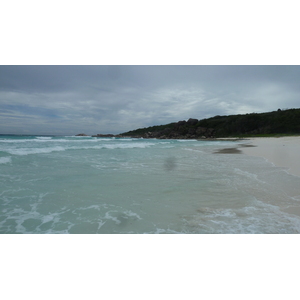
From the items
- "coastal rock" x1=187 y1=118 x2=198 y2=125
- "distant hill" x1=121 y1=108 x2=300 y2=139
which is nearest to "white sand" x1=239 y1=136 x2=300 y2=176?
"distant hill" x1=121 y1=108 x2=300 y2=139

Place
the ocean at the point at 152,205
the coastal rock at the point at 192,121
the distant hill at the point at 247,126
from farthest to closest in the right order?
the coastal rock at the point at 192,121 → the distant hill at the point at 247,126 → the ocean at the point at 152,205

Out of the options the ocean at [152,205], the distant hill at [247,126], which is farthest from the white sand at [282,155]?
the distant hill at [247,126]

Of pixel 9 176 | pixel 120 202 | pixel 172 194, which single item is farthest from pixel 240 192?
pixel 9 176

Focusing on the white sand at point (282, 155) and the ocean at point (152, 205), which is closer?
the ocean at point (152, 205)

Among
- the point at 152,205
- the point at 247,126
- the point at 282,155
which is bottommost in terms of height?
the point at 152,205

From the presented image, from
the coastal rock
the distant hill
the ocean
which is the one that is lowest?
the ocean

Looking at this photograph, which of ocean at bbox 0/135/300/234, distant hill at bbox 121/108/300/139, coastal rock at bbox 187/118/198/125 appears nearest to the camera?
ocean at bbox 0/135/300/234

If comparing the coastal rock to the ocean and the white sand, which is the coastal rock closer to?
the white sand

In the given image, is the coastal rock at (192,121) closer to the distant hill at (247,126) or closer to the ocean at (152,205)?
the distant hill at (247,126)

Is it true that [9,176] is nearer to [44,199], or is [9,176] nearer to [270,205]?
[44,199]

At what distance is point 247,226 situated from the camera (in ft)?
9.20

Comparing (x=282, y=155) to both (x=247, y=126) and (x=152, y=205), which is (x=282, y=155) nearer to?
(x=152, y=205)

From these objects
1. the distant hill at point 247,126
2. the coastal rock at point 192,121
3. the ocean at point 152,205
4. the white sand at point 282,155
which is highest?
the coastal rock at point 192,121

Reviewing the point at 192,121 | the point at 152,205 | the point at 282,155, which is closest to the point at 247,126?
the point at 192,121
